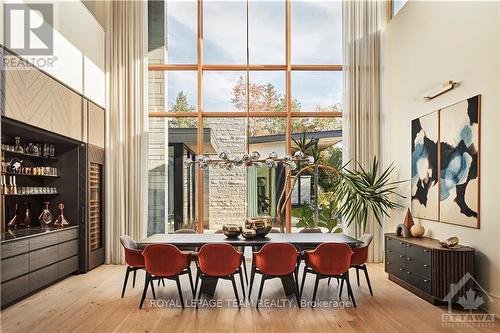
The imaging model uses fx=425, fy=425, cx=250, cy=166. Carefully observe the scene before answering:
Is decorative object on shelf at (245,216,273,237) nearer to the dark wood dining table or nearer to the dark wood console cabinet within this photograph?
the dark wood dining table

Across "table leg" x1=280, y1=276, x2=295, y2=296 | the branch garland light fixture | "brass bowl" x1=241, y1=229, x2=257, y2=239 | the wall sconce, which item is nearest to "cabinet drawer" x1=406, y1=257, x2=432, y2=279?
"table leg" x1=280, y1=276, x2=295, y2=296

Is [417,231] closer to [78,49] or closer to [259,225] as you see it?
[259,225]

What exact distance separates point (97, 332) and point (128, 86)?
492cm

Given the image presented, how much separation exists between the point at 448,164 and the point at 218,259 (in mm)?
3172

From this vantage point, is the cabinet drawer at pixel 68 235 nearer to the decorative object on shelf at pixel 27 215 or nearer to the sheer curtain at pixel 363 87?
the decorative object on shelf at pixel 27 215

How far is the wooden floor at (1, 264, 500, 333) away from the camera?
4.19m

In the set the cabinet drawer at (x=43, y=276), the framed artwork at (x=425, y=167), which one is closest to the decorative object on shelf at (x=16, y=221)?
the cabinet drawer at (x=43, y=276)

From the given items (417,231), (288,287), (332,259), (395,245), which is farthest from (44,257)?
(417,231)

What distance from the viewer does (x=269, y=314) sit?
4.63 meters

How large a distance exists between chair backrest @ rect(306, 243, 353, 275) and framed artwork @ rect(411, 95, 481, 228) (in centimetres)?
153

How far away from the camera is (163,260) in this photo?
190 inches

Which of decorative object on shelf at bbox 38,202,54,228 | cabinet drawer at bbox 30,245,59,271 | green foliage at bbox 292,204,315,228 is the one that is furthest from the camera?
green foliage at bbox 292,204,315,228

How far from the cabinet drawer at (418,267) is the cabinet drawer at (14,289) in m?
4.86

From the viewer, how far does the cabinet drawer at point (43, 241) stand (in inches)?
210
